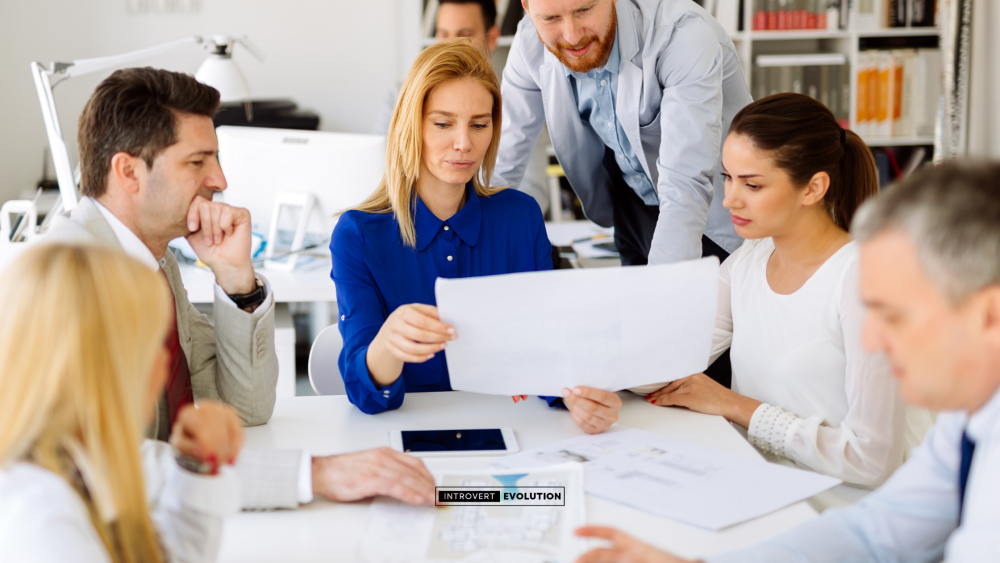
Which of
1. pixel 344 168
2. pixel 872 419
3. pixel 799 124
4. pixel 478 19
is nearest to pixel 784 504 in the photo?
pixel 872 419

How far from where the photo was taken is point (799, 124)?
58.9 inches

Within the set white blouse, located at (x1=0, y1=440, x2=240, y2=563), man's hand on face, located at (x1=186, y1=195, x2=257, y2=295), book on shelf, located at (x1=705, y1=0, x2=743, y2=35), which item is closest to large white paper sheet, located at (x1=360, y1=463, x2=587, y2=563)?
white blouse, located at (x1=0, y1=440, x2=240, y2=563)

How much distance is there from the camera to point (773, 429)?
4.38ft

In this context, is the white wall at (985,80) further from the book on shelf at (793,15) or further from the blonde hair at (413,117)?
the blonde hair at (413,117)

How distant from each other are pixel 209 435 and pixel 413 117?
84 centimetres

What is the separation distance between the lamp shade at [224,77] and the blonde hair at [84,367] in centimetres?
196

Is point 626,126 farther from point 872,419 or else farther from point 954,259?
point 954,259

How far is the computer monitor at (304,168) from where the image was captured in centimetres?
245

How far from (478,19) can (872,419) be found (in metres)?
2.63

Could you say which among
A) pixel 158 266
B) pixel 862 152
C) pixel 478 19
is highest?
pixel 478 19

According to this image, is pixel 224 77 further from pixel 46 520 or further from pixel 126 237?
pixel 46 520

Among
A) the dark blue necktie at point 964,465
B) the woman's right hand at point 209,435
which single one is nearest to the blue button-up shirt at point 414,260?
the woman's right hand at point 209,435

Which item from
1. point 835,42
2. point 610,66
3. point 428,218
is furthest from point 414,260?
point 835,42

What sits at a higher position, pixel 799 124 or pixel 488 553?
pixel 799 124
